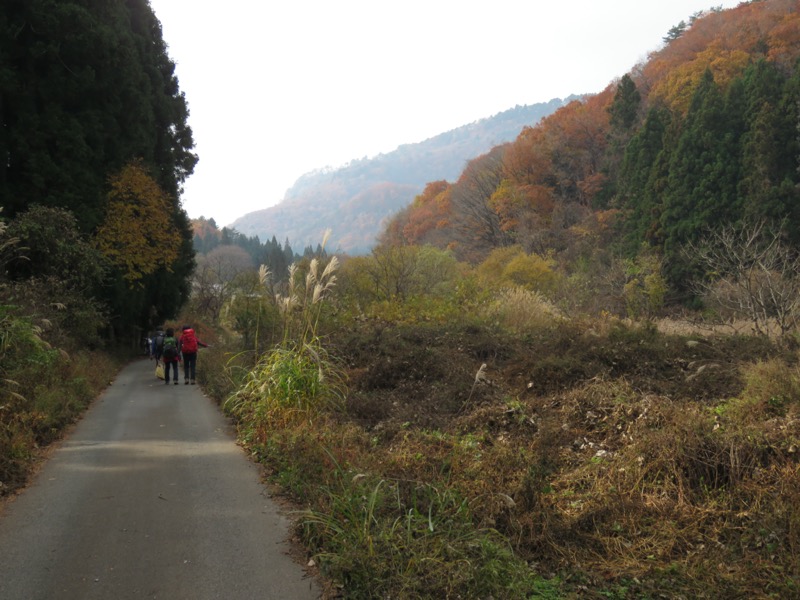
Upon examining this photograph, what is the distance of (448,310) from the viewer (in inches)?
802

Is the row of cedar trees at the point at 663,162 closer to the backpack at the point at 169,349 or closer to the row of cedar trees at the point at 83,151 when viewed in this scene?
the row of cedar trees at the point at 83,151

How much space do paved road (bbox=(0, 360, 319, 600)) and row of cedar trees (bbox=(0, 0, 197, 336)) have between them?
8.36 m

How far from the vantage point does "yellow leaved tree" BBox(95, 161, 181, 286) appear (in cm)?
2375

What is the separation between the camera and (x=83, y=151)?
21.2 m

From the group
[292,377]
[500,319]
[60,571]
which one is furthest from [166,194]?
[60,571]

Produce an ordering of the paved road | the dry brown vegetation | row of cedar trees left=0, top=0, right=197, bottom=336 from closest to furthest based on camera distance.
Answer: the paved road < the dry brown vegetation < row of cedar trees left=0, top=0, right=197, bottom=336

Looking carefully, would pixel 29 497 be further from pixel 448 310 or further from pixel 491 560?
pixel 448 310

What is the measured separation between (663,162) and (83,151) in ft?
108

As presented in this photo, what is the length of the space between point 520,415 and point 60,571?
5381mm

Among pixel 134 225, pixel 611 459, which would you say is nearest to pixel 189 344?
pixel 134 225

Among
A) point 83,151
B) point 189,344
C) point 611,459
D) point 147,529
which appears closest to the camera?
point 147,529

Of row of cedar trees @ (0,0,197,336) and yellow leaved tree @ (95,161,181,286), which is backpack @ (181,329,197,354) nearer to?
row of cedar trees @ (0,0,197,336)

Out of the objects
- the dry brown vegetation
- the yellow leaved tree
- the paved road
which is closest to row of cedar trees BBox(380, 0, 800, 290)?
the yellow leaved tree

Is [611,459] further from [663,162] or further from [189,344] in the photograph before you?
[663,162]
